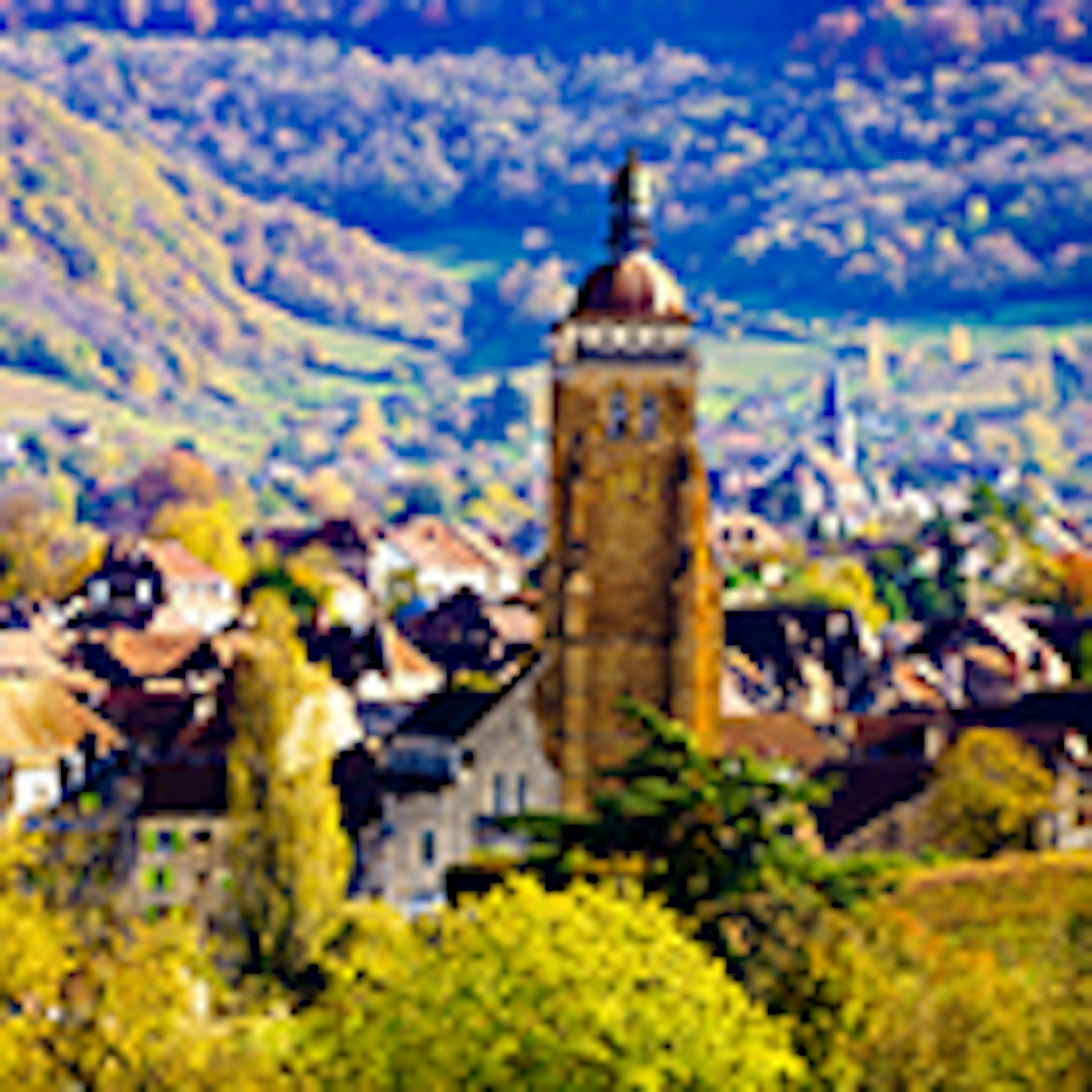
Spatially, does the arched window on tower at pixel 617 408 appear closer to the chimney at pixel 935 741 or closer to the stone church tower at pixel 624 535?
the stone church tower at pixel 624 535

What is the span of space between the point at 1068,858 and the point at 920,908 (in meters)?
5.96

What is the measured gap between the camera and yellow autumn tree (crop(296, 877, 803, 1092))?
1673 inches

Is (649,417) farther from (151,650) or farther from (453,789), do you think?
(151,650)

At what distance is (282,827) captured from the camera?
6944 centimetres

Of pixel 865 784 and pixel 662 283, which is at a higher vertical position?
pixel 662 283

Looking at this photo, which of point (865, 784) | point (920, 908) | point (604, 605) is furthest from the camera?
point (865, 784)

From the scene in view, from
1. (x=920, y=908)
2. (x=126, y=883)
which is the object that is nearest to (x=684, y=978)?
(x=920, y=908)

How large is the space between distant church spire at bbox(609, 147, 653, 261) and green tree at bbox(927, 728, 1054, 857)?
53.4 feet

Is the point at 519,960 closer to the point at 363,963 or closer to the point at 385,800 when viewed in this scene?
the point at 363,963

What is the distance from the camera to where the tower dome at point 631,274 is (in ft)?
243

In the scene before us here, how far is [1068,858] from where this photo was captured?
218 ft

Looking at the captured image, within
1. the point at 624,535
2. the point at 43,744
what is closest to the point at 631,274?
the point at 624,535

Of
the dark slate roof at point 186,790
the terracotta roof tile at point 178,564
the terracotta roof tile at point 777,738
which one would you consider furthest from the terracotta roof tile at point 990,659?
the dark slate roof at point 186,790

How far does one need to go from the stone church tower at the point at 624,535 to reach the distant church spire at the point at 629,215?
1.83 metres
